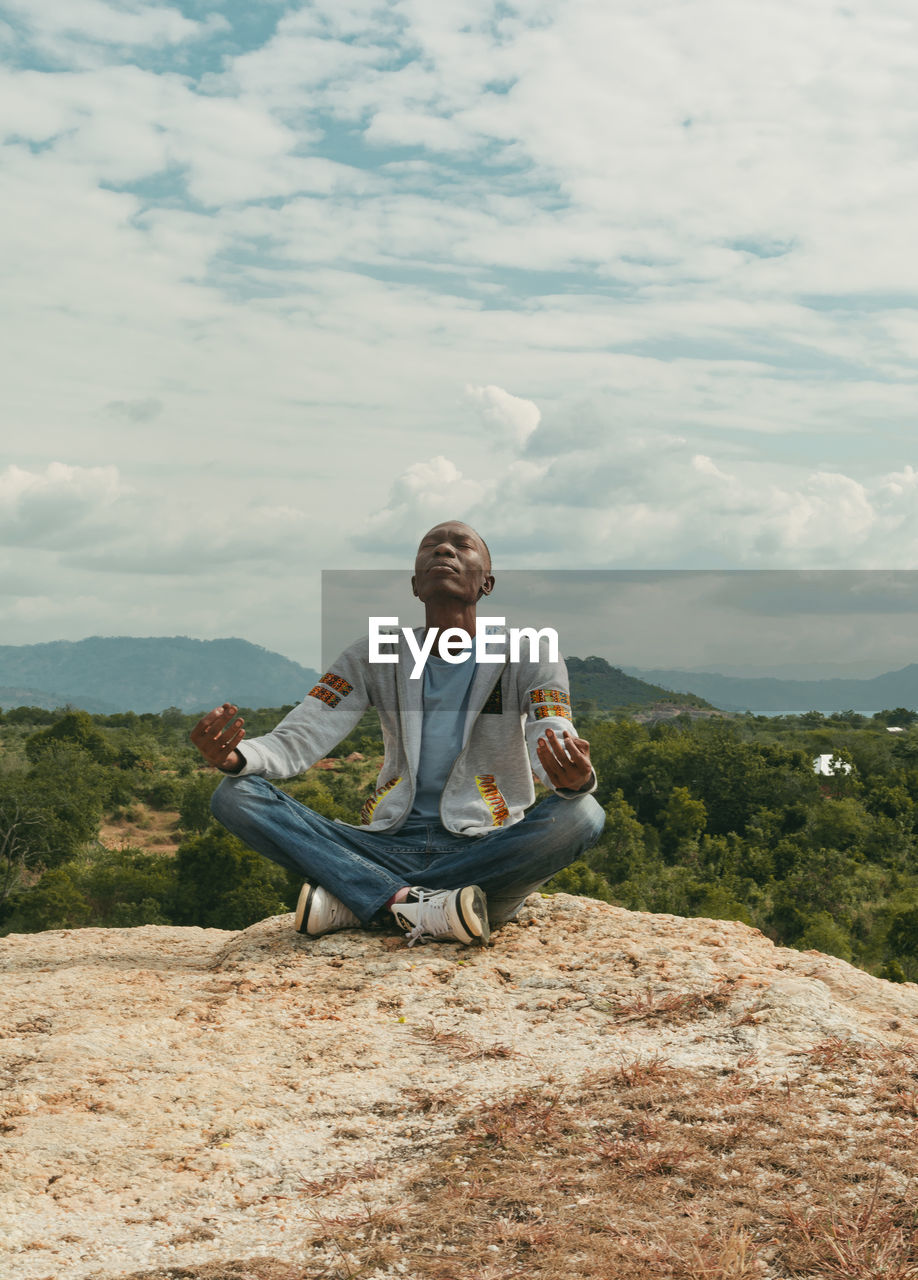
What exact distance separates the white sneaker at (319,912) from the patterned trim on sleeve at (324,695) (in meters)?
0.87

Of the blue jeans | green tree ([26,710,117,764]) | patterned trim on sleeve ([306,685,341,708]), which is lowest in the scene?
green tree ([26,710,117,764])

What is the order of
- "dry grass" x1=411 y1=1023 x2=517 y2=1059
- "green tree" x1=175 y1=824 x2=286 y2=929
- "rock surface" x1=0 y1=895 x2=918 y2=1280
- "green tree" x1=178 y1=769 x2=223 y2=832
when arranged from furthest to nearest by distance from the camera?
"green tree" x1=178 y1=769 x2=223 y2=832 < "green tree" x1=175 y1=824 x2=286 y2=929 < "dry grass" x1=411 y1=1023 x2=517 y2=1059 < "rock surface" x1=0 y1=895 x2=918 y2=1280

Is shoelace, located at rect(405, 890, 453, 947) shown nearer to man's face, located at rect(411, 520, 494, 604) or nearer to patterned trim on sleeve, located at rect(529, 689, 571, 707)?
patterned trim on sleeve, located at rect(529, 689, 571, 707)

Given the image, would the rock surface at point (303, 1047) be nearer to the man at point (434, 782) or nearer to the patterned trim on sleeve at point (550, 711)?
the man at point (434, 782)

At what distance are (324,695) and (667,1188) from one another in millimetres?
3063

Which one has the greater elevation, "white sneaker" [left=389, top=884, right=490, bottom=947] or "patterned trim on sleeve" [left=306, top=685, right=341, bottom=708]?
"patterned trim on sleeve" [left=306, top=685, right=341, bottom=708]

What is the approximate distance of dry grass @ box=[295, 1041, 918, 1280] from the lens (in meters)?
2.28

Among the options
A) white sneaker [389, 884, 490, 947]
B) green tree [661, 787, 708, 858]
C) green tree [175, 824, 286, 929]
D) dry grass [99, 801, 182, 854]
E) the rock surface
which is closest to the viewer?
the rock surface

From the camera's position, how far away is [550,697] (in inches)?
193

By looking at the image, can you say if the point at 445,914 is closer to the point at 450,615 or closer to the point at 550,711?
the point at 550,711

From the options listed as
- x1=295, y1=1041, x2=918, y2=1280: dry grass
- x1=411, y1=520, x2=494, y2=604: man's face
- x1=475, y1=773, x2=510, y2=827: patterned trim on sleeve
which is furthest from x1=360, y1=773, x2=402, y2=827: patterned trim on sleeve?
x1=295, y1=1041, x2=918, y2=1280: dry grass

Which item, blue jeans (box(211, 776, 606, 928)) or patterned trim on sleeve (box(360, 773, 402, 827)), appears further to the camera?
patterned trim on sleeve (box(360, 773, 402, 827))

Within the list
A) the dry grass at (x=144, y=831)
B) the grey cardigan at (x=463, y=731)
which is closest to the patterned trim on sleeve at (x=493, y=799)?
the grey cardigan at (x=463, y=731)

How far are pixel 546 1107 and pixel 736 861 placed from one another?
17.4 meters
